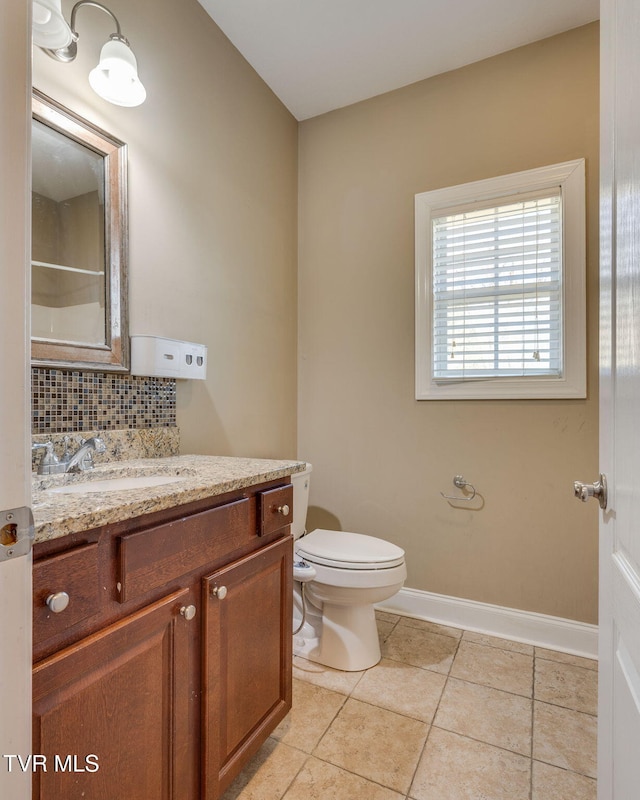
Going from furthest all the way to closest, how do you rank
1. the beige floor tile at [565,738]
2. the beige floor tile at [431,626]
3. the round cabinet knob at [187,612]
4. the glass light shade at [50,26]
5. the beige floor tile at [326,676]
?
the beige floor tile at [431,626], the beige floor tile at [326,676], the beige floor tile at [565,738], the glass light shade at [50,26], the round cabinet knob at [187,612]

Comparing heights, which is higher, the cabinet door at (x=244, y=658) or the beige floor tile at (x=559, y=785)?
the cabinet door at (x=244, y=658)

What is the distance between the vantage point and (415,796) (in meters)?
1.19

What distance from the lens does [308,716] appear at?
150 centimetres

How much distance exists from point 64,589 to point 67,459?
644mm

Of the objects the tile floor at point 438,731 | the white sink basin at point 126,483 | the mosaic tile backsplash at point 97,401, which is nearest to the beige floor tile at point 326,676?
the tile floor at point 438,731

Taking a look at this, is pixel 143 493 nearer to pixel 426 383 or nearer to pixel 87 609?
pixel 87 609

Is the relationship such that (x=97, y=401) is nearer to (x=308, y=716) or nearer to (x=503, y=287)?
(x=308, y=716)

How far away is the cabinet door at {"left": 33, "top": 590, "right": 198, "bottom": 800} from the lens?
68cm

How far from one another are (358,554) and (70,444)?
1159 mm

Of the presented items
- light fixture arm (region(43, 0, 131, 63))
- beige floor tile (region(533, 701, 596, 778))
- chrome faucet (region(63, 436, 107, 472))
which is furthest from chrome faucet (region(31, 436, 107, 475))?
beige floor tile (region(533, 701, 596, 778))

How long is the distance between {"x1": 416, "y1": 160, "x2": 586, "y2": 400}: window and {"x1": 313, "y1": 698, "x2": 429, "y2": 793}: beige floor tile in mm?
1384

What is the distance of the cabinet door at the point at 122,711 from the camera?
68 cm

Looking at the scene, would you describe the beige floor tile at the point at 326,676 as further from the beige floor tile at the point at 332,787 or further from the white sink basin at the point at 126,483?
the white sink basin at the point at 126,483

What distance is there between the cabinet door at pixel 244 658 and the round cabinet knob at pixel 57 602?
365mm
